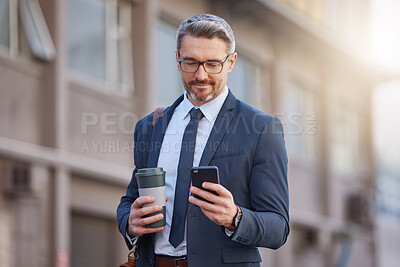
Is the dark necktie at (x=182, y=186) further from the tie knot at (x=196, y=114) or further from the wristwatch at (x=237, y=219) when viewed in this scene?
the wristwatch at (x=237, y=219)

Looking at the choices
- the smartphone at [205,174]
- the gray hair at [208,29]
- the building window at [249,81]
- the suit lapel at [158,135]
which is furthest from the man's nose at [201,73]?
the building window at [249,81]

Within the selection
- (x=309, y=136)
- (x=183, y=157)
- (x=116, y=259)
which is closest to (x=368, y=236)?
(x=309, y=136)

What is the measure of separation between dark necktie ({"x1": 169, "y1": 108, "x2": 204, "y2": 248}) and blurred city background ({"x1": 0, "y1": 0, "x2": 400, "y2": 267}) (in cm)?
739

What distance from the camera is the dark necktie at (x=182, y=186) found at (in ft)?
10.2

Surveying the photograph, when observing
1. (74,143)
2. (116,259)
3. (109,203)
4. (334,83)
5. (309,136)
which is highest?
(334,83)

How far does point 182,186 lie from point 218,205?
0.38 meters

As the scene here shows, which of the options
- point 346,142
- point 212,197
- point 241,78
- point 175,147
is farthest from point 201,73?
point 346,142

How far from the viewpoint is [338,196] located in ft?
71.8

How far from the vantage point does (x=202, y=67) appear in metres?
3.13

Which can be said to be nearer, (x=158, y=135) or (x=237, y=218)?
(x=237, y=218)

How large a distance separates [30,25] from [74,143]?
1.95m

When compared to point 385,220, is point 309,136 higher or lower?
higher

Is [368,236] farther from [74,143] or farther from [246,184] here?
[246,184]

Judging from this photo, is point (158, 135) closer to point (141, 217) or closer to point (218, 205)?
point (141, 217)
